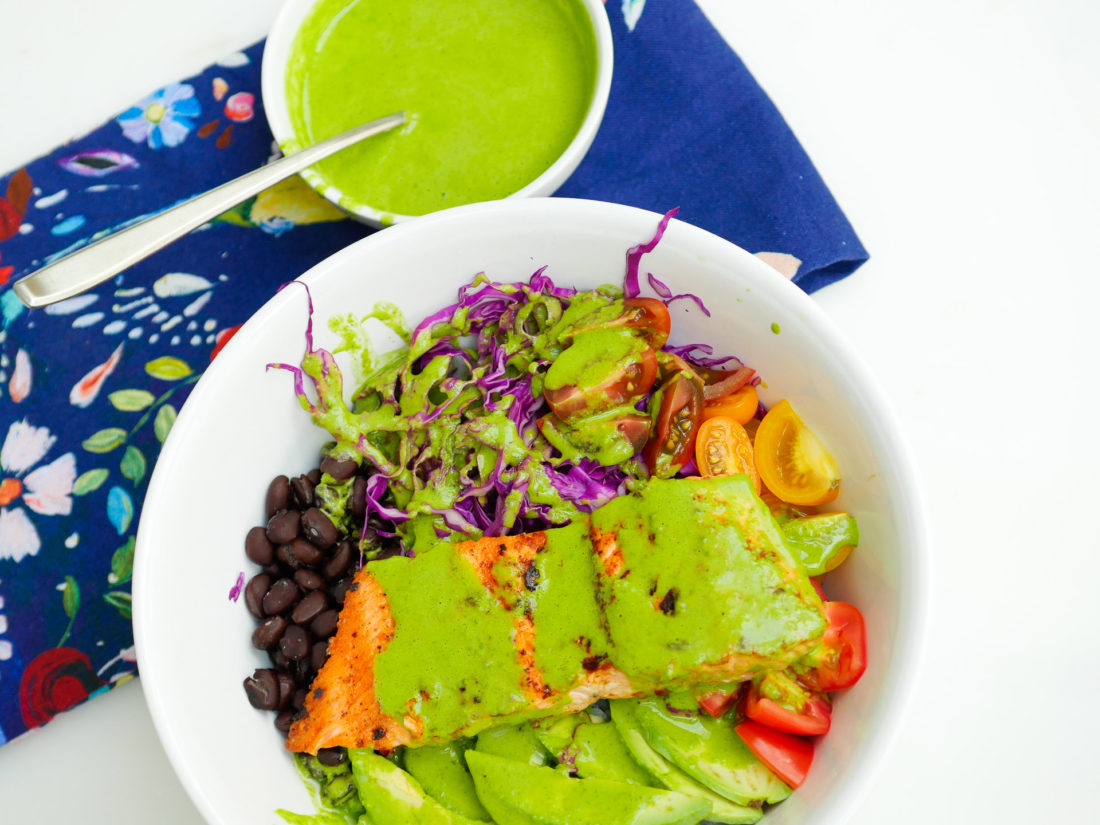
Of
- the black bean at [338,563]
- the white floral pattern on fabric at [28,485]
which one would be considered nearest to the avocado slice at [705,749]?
the black bean at [338,563]

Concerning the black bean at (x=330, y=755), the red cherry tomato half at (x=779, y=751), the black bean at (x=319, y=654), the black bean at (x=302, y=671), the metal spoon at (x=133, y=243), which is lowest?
the red cherry tomato half at (x=779, y=751)

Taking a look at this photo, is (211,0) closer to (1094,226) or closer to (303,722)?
(303,722)

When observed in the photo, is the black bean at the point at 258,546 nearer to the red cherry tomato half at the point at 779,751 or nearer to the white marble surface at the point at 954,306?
the white marble surface at the point at 954,306

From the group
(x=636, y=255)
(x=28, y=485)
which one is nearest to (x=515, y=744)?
(x=636, y=255)

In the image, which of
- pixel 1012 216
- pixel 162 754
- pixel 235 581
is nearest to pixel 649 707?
pixel 235 581

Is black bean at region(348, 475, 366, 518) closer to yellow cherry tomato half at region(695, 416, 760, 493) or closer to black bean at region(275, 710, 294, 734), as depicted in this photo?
black bean at region(275, 710, 294, 734)

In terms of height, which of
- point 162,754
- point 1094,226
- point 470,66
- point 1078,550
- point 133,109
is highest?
point 133,109

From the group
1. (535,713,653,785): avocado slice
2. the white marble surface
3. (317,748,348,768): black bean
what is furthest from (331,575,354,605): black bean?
the white marble surface

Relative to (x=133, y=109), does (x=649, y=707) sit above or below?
below
